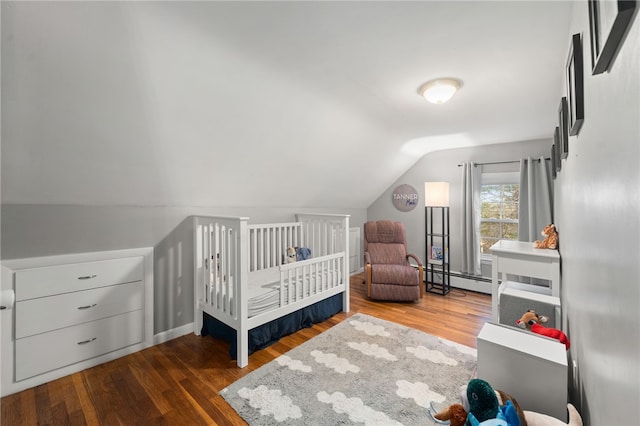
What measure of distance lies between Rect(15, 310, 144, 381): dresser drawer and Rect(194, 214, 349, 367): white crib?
0.56 m

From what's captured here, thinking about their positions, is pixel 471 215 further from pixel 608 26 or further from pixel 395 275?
pixel 608 26

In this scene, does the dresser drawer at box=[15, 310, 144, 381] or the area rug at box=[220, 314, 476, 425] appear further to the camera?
the dresser drawer at box=[15, 310, 144, 381]

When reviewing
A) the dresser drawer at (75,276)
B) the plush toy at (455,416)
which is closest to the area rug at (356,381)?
the plush toy at (455,416)

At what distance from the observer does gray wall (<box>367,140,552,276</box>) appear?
3.65 meters

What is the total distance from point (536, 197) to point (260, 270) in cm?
346

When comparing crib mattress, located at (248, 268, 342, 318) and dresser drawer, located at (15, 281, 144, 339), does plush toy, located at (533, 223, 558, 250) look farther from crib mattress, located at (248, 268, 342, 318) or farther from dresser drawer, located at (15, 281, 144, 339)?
dresser drawer, located at (15, 281, 144, 339)

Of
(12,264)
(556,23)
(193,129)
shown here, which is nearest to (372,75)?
(556,23)

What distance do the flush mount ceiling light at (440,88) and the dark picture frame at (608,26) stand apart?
4.58 feet

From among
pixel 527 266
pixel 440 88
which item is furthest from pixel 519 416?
pixel 440 88

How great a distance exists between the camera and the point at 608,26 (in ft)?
1.82

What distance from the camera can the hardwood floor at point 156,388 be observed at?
1.56 meters

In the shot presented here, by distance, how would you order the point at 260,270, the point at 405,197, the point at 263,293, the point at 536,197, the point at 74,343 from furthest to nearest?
the point at 405,197 → the point at 536,197 → the point at 260,270 → the point at 263,293 → the point at 74,343

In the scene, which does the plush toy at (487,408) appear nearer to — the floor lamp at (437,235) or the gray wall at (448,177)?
the floor lamp at (437,235)

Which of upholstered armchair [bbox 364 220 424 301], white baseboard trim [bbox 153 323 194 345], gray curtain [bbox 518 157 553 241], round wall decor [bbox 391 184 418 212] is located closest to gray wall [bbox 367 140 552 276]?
round wall decor [bbox 391 184 418 212]
